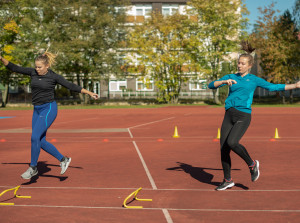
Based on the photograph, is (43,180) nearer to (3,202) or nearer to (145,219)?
(3,202)

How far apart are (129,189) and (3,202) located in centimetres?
192

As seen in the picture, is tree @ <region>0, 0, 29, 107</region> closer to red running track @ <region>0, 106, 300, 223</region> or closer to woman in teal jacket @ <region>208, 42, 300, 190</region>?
red running track @ <region>0, 106, 300, 223</region>

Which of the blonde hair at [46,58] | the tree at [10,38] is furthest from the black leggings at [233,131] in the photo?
the tree at [10,38]

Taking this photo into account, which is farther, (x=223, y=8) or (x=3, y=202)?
(x=223, y=8)

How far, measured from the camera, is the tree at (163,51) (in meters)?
48.4

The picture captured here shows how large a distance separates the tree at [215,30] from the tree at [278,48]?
7.83 ft

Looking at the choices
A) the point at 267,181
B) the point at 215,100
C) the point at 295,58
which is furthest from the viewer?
the point at 215,100

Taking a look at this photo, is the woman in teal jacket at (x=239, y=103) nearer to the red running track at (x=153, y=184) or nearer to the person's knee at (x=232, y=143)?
the person's knee at (x=232, y=143)

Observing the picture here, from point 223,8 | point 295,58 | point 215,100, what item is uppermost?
point 223,8

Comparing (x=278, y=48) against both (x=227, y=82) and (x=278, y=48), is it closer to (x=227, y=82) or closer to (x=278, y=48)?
(x=278, y=48)

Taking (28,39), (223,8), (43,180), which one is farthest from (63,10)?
(43,180)

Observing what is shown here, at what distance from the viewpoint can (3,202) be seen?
6.30 metres

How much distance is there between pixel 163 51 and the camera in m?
49.3

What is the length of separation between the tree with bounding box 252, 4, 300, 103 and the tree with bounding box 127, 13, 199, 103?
746cm
